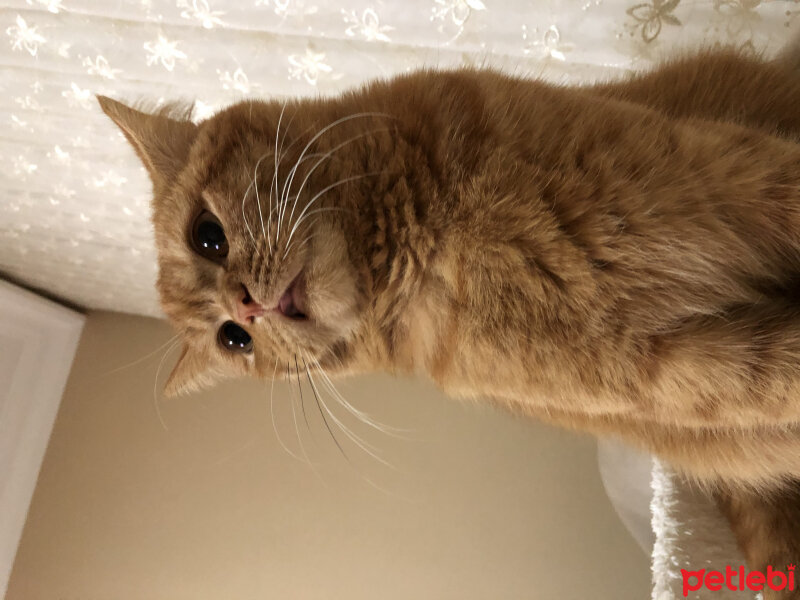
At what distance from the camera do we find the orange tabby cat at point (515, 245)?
2.42 feet

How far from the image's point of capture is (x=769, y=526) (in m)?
1.07

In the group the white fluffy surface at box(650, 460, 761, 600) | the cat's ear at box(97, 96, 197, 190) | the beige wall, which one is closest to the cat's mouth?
the cat's ear at box(97, 96, 197, 190)

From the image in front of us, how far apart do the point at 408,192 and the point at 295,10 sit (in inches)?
28.3

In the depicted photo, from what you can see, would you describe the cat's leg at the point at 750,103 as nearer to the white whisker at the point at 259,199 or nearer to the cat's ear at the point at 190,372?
the white whisker at the point at 259,199

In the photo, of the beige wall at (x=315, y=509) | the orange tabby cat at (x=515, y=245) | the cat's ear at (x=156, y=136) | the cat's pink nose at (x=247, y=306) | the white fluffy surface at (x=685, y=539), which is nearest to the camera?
the orange tabby cat at (x=515, y=245)

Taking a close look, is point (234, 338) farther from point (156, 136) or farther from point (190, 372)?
point (156, 136)

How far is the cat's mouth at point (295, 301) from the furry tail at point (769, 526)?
89 cm

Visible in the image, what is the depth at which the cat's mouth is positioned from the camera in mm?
830

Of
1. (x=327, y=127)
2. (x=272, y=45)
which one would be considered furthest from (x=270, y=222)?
(x=272, y=45)

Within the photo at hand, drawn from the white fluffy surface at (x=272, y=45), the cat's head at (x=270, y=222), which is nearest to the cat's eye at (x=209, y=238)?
the cat's head at (x=270, y=222)

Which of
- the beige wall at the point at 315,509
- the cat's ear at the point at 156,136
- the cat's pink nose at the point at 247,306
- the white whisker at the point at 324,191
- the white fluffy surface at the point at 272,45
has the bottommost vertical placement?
the beige wall at the point at 315,509

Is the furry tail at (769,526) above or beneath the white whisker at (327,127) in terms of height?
beneath

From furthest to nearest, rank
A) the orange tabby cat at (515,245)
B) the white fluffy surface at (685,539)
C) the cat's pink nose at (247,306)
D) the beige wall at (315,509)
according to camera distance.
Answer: the beige wall at (315,509) < the white fluffy surface at (685,539) < the cat's pink nose at (247,306) < the orange tabby cat at (515,245)

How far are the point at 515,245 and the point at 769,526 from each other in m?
0.77
